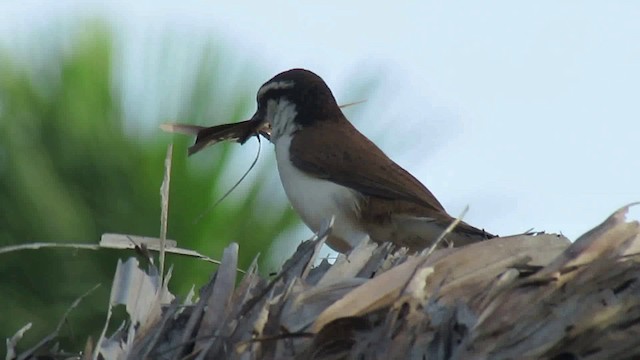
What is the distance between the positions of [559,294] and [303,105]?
276cm

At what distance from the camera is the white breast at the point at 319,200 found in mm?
4234

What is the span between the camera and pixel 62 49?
15.4 feet

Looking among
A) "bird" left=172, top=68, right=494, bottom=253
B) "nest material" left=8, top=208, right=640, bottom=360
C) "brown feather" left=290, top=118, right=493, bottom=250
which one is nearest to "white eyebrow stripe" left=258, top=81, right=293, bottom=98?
"bird" left=172, top=68, right=494, bottom=253

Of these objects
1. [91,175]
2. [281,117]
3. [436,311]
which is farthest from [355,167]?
[436,311]

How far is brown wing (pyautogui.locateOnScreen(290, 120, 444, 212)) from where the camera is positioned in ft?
14.3

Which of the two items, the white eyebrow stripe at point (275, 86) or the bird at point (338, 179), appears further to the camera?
the white eyebrow stripe at point (275, 86)

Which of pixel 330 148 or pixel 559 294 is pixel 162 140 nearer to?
pixel 330 148

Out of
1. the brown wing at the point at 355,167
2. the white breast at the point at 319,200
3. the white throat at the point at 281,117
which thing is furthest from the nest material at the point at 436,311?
the white throat at the point at 281,117

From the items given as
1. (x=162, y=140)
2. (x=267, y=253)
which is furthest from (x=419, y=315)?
(x=162, y=140)

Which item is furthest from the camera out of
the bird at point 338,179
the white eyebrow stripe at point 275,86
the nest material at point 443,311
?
the white eyebrow stripe at point 275,86

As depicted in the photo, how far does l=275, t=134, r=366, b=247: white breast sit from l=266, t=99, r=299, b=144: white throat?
0.15 meters

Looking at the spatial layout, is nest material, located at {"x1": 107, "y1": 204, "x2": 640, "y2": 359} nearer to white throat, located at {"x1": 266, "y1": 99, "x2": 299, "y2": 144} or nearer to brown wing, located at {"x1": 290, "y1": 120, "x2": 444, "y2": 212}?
brown wing, located at {"x1": 290, "y1": 120, "x2": 444, "y2": 212}

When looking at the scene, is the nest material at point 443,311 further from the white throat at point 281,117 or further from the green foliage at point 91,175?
the white throat at point 281,117

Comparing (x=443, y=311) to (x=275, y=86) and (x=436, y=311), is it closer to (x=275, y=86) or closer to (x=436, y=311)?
(x=436, y=311)
